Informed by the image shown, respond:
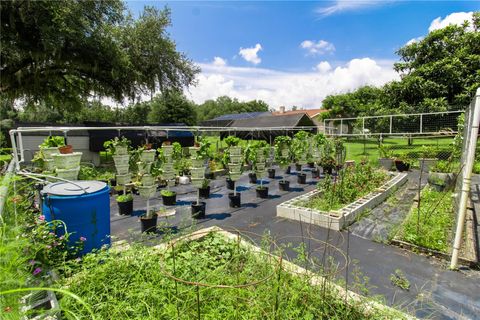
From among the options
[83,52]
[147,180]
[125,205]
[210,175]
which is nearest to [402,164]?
[210,175]

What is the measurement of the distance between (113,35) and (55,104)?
635 cm

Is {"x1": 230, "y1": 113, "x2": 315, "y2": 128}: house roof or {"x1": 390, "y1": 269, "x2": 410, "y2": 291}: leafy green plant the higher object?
{"x1": 230, "y1": 113, "x2": 315, "y2": 128}: house roof

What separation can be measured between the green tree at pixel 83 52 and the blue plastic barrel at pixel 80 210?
869cm

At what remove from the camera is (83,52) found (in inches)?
380

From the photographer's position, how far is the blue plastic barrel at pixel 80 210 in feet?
7.61

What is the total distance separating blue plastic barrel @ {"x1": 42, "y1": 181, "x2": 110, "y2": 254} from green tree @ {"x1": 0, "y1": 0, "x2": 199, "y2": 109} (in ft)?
28.5

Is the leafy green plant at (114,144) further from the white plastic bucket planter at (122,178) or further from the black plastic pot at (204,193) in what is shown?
the black plastic pot at (204,193)

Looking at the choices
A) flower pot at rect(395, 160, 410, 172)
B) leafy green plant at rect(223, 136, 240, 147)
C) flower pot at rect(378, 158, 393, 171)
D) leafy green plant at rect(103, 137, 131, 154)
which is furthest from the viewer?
flower pot at rect(378, 158, 393, 171)

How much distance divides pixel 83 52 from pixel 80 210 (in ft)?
32.1

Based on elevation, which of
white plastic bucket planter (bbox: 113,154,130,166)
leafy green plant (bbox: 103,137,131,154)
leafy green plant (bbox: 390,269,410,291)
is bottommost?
leafy green plant (bbox: 390,269,410,291)

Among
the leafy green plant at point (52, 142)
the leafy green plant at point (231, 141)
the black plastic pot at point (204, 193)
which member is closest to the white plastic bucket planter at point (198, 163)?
the leafy green plant at point (231, 141)

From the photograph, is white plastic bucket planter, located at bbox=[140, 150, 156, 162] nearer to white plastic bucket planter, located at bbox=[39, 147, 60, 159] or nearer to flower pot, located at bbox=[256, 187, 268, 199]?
white plastic bucket planter, located at bbox=[39, 147, 60, 159]

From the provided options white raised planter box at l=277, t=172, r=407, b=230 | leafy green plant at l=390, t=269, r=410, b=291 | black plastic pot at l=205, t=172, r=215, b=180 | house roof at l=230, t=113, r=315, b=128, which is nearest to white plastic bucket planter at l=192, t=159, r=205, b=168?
white raised planter box at l=277, t=172, r=407, b=230

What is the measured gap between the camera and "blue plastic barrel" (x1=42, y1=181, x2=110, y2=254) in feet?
7.61
